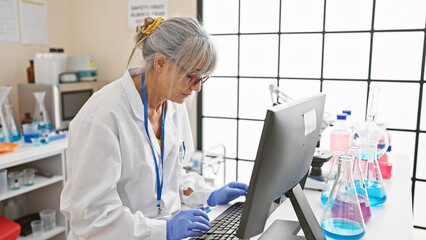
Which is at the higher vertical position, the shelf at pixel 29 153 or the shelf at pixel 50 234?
the shelf at pixel 29 153

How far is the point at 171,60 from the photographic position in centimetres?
135

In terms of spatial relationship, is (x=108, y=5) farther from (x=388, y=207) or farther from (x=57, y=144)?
(x=388, y=207)

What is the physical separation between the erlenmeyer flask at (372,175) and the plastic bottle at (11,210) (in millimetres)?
2466

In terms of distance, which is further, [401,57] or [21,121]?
[21,121]

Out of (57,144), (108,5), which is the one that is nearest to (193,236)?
(57,144)

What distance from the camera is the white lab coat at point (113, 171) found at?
1.20m

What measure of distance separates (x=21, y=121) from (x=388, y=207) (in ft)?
8.84

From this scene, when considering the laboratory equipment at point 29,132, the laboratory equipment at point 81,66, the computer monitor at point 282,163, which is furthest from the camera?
the laboratory equipment at point 81,66

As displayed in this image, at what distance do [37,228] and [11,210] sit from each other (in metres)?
0.31

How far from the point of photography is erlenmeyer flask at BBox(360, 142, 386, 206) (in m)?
1.38

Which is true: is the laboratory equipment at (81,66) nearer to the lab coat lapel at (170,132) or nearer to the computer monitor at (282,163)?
the lab coat lapel at (170,132)

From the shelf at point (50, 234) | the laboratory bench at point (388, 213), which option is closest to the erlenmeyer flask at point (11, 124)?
the shelf at point (50, 234)

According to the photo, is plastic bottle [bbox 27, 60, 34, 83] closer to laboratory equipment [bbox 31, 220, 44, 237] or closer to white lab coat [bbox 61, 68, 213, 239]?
laboratory equipment [bbox 31, 220, 44, 237]

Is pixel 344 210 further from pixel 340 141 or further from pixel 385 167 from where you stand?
pixel 340 141
